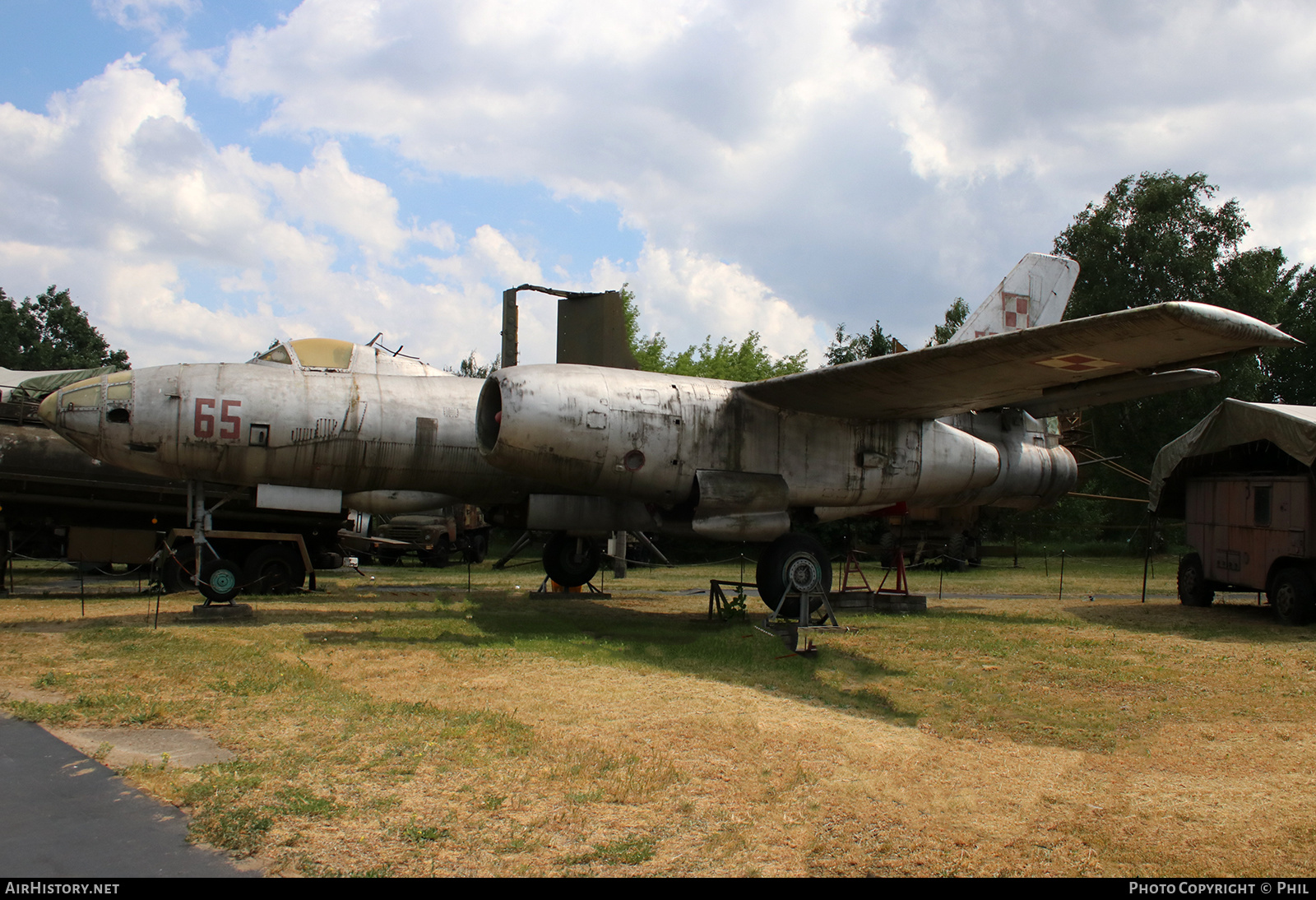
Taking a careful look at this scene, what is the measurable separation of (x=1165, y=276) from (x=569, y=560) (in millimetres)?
30009

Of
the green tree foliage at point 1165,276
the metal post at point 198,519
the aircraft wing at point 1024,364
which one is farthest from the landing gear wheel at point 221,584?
the green tree foliage at point 1165,276

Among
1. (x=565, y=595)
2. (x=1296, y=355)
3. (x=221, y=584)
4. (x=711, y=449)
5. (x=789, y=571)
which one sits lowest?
(x=565, y=595)

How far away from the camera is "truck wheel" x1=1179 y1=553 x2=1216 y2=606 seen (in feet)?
45.3

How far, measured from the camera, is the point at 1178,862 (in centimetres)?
352

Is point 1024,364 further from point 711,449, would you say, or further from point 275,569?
point 275,569

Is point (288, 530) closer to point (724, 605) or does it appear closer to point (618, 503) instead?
point (618, 503)

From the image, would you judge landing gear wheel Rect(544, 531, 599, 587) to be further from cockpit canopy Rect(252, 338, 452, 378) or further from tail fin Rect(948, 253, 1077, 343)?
tail fin Rect(948, 253, 1077, 343)

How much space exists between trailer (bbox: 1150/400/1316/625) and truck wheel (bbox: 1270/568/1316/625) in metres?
0.01

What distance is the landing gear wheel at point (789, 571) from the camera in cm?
1017

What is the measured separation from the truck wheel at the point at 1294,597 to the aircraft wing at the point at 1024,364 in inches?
132

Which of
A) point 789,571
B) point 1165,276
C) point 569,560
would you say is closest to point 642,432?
point 789,571

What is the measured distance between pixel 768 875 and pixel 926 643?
678cm

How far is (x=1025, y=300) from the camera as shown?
1345 centimetres

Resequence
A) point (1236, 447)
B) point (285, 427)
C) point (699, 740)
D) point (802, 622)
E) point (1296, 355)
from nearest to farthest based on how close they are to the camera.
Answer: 1. point (699, 740)
2. point (802, 622)
3. point (285, 427)
4. point (1236, 447)
5. point (1296, 355)
